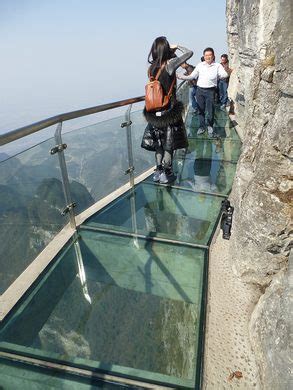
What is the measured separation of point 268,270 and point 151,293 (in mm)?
1135

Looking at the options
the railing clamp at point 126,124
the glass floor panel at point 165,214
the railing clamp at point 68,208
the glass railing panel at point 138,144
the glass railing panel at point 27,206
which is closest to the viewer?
the glass railing panel at point 27,206

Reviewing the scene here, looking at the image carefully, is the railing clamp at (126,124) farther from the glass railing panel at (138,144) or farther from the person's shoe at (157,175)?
the person's shoe at (157,175)

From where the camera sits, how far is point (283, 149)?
260 centimetres

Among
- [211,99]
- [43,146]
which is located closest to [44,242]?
[43,146]

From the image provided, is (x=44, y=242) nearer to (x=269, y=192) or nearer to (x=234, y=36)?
(x=269, y=192)

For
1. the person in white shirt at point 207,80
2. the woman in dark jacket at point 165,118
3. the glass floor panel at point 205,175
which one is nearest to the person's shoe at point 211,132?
the person in white shirt at point 207,80

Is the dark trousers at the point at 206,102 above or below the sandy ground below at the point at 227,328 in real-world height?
above

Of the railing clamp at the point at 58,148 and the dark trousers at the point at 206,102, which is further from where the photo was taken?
the dark trousers at the point at 206,102

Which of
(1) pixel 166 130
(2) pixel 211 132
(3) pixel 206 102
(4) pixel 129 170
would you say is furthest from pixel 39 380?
(3) pixel 206 102

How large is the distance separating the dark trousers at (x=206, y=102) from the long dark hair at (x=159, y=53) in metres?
3.32

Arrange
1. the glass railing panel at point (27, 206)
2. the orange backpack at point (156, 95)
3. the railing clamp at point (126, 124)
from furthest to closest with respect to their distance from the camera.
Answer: the railing clamp at point (126, 124) < the orange backpack at point (156, 95) < the glass railing panel at point (27, 206)

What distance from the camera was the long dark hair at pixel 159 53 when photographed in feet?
13.2

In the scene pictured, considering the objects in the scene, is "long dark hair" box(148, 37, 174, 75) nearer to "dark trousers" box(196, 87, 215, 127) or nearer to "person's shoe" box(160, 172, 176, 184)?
"person's shoe" box(160, 172, 176, 184)

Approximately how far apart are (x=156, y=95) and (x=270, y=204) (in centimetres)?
227
